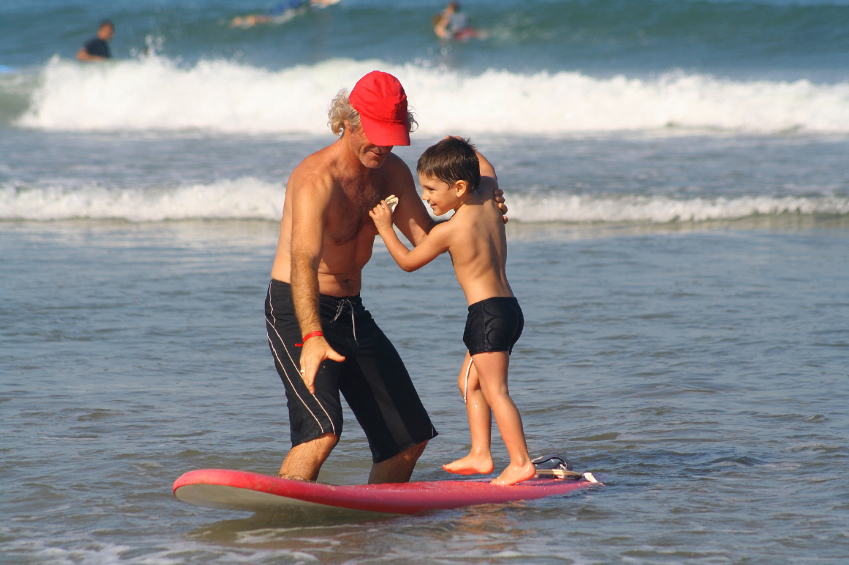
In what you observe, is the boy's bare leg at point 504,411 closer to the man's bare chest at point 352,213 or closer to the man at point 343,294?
the man at point 343,294

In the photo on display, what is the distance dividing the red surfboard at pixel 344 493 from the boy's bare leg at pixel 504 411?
13cm

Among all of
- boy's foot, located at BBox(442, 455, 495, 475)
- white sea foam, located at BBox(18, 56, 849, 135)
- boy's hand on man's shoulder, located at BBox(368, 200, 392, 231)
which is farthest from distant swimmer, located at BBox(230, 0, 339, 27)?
boy's foot, located at BBox(442, 455, 495, 475)

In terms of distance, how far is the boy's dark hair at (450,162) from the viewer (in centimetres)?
378

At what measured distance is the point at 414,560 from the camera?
3295 millimetres

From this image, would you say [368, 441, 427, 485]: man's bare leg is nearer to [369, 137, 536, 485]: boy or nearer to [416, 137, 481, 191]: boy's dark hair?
[369, 137, 536, 485]: boy

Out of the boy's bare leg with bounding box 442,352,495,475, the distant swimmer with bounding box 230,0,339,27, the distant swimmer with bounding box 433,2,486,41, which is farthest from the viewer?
the distant swimmer with bounding box 230,0,339,27

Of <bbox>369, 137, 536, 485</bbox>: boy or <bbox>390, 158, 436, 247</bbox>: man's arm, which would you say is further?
<bbox>390, 158, 436, 247</bbox>: man's arm

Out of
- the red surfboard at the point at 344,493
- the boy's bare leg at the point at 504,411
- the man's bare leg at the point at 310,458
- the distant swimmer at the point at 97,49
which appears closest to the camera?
the red surfboard at the point at 344,493

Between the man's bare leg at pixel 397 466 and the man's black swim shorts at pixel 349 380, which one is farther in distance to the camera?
the man's bare leg at pixel 397 466

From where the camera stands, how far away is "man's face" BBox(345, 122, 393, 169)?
352cm

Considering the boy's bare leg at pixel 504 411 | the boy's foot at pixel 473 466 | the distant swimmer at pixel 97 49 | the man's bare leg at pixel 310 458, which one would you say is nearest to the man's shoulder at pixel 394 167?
the boy's bare leg at pixel 504 411

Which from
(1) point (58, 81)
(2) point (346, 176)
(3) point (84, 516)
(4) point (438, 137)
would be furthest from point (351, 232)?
(1) point (58, 81)

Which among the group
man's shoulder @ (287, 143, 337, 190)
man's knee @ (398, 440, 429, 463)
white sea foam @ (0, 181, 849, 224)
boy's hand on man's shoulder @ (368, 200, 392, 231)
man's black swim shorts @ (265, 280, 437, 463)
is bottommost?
man's knee @ (398, 440, 429, 463)

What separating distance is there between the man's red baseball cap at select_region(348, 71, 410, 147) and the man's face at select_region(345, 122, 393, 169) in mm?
65
